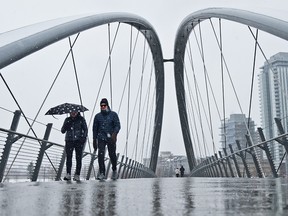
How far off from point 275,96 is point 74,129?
7.97 metres

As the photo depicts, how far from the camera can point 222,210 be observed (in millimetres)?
2121

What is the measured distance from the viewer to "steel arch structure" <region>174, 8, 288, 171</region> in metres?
7.21

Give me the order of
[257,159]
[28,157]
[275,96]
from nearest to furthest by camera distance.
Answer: [28,157], [257,159], [275,96]

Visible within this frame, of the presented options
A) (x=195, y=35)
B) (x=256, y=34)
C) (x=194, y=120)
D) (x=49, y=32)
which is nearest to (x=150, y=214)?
(x=49, y=32)

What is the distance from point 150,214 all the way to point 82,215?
316mm

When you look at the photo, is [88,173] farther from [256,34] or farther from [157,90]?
[157,90]

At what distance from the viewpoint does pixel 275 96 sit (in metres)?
13.5

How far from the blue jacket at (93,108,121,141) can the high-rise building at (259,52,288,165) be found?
2.80m

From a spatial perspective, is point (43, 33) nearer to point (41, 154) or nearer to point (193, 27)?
point (41, 154)

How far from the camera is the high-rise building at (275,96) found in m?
7.91

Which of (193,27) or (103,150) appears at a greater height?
(193,27)

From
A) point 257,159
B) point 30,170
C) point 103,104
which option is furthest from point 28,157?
point 257,159

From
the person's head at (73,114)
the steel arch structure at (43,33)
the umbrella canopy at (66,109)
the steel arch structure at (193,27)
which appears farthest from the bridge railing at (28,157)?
the steel arch structure at (193,27)

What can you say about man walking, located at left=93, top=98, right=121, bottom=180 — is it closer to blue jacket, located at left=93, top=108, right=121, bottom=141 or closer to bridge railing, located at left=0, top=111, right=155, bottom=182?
blue jacket, located at left=93, top=108, right=121, bottom=141
